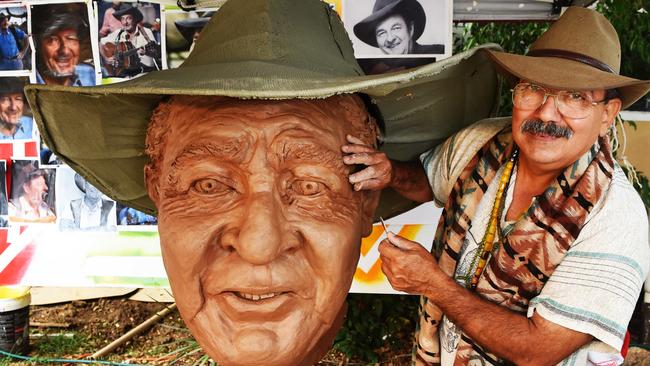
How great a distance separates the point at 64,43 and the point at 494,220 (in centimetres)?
230

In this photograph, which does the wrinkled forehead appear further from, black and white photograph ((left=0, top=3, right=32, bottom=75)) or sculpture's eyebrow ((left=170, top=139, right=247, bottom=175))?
black and white photograph ((left=0, top=3, right=32, bottom=75))

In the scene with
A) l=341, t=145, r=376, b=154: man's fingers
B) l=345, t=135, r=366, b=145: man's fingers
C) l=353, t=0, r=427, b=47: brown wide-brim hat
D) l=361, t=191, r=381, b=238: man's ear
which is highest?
l=353, t=0, r=427, b=47: brown wide-brim hat

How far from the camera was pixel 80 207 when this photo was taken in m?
3.24

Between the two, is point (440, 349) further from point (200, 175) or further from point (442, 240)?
point (200, 175)

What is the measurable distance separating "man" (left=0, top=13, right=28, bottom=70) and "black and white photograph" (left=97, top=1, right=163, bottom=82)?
434mm

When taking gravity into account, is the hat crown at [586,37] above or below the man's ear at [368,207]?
above

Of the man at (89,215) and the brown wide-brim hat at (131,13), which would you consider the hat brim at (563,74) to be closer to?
the brown wide-brim hat at (131,13)

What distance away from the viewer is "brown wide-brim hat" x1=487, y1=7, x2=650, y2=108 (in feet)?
5.28

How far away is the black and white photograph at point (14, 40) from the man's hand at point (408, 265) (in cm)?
227

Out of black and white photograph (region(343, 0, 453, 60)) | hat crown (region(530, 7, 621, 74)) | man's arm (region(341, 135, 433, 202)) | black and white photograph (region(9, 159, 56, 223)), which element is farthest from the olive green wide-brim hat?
Answer: black and white photograph (region(9, 159, 56, 223))

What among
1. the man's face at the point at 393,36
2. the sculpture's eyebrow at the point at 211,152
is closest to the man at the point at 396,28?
the man's face at the point at 393,36

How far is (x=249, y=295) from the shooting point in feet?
4.91

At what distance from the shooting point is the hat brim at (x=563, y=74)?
5.24ft

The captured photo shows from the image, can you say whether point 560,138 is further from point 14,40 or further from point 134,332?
point 134,332
